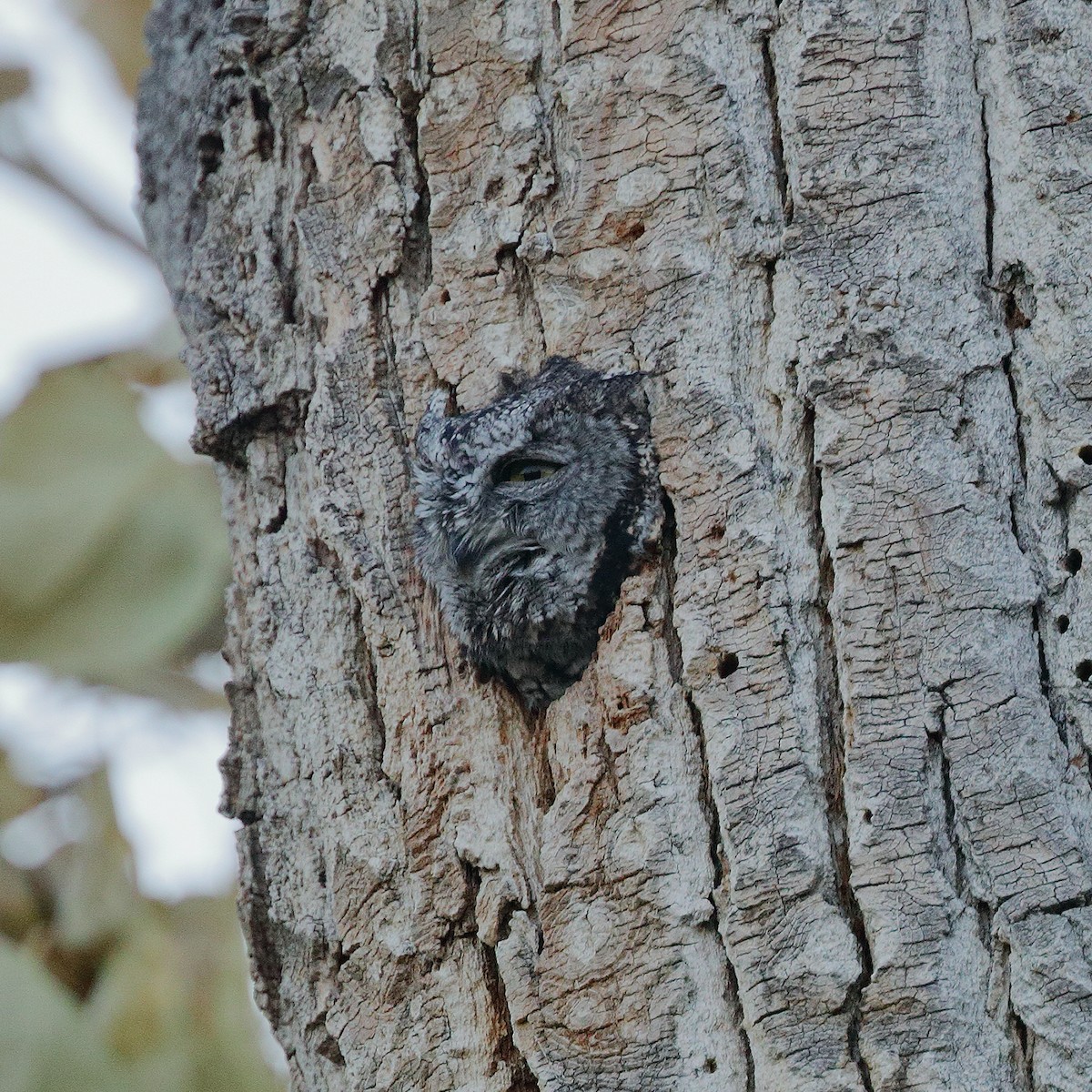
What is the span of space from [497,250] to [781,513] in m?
0.52

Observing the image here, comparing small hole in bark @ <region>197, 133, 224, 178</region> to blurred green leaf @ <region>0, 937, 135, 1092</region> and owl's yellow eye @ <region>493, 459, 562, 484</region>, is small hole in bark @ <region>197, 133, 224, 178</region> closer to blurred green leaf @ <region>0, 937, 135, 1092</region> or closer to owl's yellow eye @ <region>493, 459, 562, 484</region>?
owl's yellow eye @ <region>493, 459, 562, 484</region>

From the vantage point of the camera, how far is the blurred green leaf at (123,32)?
213 inches

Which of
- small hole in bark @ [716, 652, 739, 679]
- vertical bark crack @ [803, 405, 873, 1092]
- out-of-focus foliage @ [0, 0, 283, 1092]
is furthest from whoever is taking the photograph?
out-of-focus foliage @ [0, 0, 283, 1092]

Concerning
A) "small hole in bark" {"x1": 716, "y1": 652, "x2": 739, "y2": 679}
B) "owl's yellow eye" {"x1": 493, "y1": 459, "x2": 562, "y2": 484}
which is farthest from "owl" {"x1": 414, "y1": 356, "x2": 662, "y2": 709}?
"small hole in bark" {"x1": 716, "y1": 652, "x2": 739, "y2": 679}

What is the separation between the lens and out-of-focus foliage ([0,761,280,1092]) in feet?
12.3

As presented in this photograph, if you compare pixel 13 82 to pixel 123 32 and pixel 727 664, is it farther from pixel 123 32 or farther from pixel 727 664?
pixel 727 664

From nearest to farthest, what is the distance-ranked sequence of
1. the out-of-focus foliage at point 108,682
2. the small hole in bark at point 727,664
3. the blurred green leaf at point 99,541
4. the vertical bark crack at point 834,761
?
the vertical bark crack at point 834,761 → the small hole in bark at point 727,664 → the out-of-focus foliage at point 108,682 → the blurred green leaf at point 99,541

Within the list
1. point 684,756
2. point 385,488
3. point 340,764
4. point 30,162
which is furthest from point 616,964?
point 30,162

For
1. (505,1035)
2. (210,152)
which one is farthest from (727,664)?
(210,152)

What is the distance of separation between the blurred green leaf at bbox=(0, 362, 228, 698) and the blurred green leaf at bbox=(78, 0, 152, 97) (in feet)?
5.62

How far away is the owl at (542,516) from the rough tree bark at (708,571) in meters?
0.03

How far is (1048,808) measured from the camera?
1.27 meters

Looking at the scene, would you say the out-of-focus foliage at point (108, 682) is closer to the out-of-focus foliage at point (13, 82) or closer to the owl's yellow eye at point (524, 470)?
the out-of-focus foliage at point (13, 82)

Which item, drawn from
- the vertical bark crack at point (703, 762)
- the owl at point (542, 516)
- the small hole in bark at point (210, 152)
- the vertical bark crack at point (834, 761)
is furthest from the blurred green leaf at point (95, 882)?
the vertical bark crack at point (834, 761)
